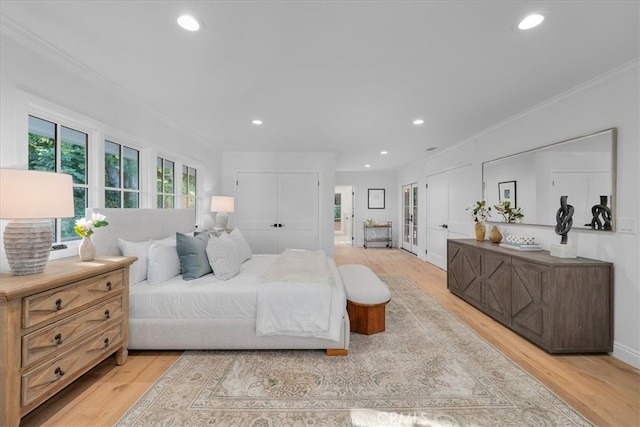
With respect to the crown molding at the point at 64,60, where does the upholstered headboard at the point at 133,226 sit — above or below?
below

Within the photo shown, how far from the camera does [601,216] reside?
2.45 meters

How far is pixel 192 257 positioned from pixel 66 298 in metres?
1.00

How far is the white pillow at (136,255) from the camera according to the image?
2406 mm

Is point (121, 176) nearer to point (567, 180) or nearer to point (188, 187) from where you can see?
point (188, 187)

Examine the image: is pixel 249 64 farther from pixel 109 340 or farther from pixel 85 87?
pixel 109 340

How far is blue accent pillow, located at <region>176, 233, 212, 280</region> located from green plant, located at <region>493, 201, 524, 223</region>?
12.0 ft

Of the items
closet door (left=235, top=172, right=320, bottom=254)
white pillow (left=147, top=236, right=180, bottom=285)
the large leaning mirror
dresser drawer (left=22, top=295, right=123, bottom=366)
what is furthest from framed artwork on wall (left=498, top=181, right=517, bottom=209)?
dresser drawer (left=22, top=295, right=123, bottom=366)

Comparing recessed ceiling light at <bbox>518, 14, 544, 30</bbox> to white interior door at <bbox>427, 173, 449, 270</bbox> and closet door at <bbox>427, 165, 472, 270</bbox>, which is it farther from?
white interior door at <bbox>427, 173, 449, 270</bbox>

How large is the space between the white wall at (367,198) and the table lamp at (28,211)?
24.8 ft

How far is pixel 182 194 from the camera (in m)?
4.17

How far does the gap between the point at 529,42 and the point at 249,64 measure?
2057 millimetres

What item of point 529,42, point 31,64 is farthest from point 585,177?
point 31,64

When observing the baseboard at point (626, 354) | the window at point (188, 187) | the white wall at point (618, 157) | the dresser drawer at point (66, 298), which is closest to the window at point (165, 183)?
the window at point (188, 187)

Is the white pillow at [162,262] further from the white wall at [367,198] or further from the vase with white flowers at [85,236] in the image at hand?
the white wall at [367,198]
